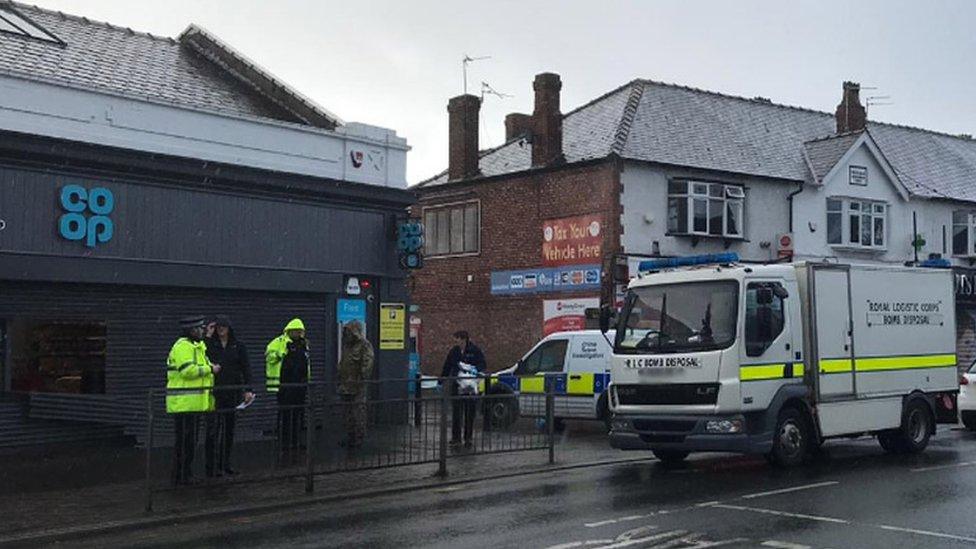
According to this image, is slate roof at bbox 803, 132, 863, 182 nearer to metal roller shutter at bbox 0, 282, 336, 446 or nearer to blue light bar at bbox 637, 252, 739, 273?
metal roller shutter at bbox 0, 282, 336, 446

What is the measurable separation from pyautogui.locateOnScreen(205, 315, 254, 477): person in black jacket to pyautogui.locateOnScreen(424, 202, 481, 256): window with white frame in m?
18.4

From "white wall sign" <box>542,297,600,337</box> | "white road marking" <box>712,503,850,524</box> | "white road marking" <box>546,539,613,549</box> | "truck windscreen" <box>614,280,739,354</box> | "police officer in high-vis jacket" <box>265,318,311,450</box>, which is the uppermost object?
"white wall sign" <box>542,297,600,337</box>

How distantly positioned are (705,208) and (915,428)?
14078 mm

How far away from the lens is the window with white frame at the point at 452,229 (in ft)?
104

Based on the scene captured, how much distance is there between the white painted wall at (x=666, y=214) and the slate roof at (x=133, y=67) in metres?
10.1

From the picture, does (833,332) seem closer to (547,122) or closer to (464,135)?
(547,122)

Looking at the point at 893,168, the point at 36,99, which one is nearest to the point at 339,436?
the point at 36,99

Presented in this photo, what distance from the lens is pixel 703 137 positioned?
1195 inches

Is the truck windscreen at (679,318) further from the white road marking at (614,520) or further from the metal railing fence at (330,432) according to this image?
the white road marking at (614,520)

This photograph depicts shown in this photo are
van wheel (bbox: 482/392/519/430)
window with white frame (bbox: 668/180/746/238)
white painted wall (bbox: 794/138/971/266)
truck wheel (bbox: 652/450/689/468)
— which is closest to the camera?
van wheel (bbox: 482/392/519/430)

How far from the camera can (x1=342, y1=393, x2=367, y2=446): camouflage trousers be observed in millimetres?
12750

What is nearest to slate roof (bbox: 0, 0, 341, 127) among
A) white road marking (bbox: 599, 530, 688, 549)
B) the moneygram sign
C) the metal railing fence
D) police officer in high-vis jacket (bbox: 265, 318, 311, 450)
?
police officer in high-vis jacket (bbox: 265, 318, 311, 450)

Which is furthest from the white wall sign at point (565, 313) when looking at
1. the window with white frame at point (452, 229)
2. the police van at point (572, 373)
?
the police van at point (572, 373)

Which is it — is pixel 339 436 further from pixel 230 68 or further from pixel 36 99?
pixel 230 68
